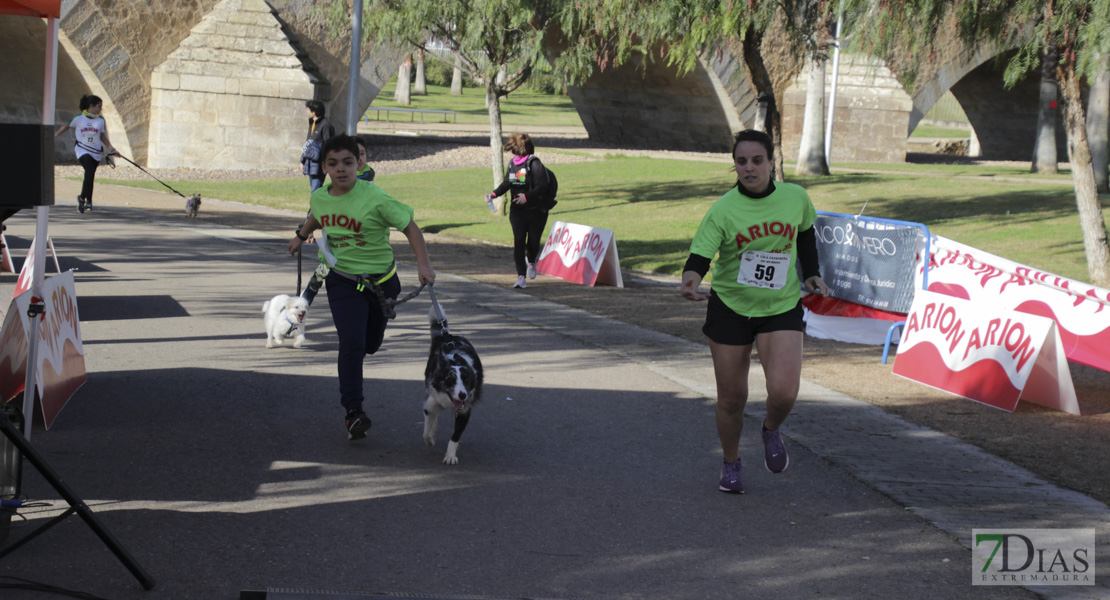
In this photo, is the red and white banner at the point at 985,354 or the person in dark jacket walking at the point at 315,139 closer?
the red and white banner at the point at 985,354

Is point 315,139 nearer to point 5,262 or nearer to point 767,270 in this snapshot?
point 5,262

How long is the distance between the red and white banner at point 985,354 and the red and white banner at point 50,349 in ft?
20.6

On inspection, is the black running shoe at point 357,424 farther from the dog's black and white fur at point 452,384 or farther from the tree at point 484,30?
the tree at point 484,30

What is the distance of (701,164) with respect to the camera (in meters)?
31.8

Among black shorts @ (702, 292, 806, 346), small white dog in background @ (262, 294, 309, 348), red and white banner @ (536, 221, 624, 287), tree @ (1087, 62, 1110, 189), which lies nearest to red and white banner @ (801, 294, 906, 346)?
red and white banner @ (536, 221, 624, 287)

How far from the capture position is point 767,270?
17.8ft

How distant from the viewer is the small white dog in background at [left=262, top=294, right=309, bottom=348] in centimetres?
881

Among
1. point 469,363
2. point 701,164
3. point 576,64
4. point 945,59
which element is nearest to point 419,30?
point 576,64

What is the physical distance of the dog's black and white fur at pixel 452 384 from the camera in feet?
19.1

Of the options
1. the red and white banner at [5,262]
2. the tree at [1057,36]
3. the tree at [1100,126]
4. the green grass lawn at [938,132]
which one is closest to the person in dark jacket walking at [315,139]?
the red and white banner at [5,262]

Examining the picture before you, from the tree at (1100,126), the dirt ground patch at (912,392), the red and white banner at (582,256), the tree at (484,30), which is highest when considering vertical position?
the tree at (484,30)

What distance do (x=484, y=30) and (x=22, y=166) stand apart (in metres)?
17.3

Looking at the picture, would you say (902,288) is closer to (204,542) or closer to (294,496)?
(294,496)

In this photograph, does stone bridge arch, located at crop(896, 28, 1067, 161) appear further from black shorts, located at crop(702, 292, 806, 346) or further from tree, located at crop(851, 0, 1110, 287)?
black shorts, located at crop(702, 292, 806, 346)
